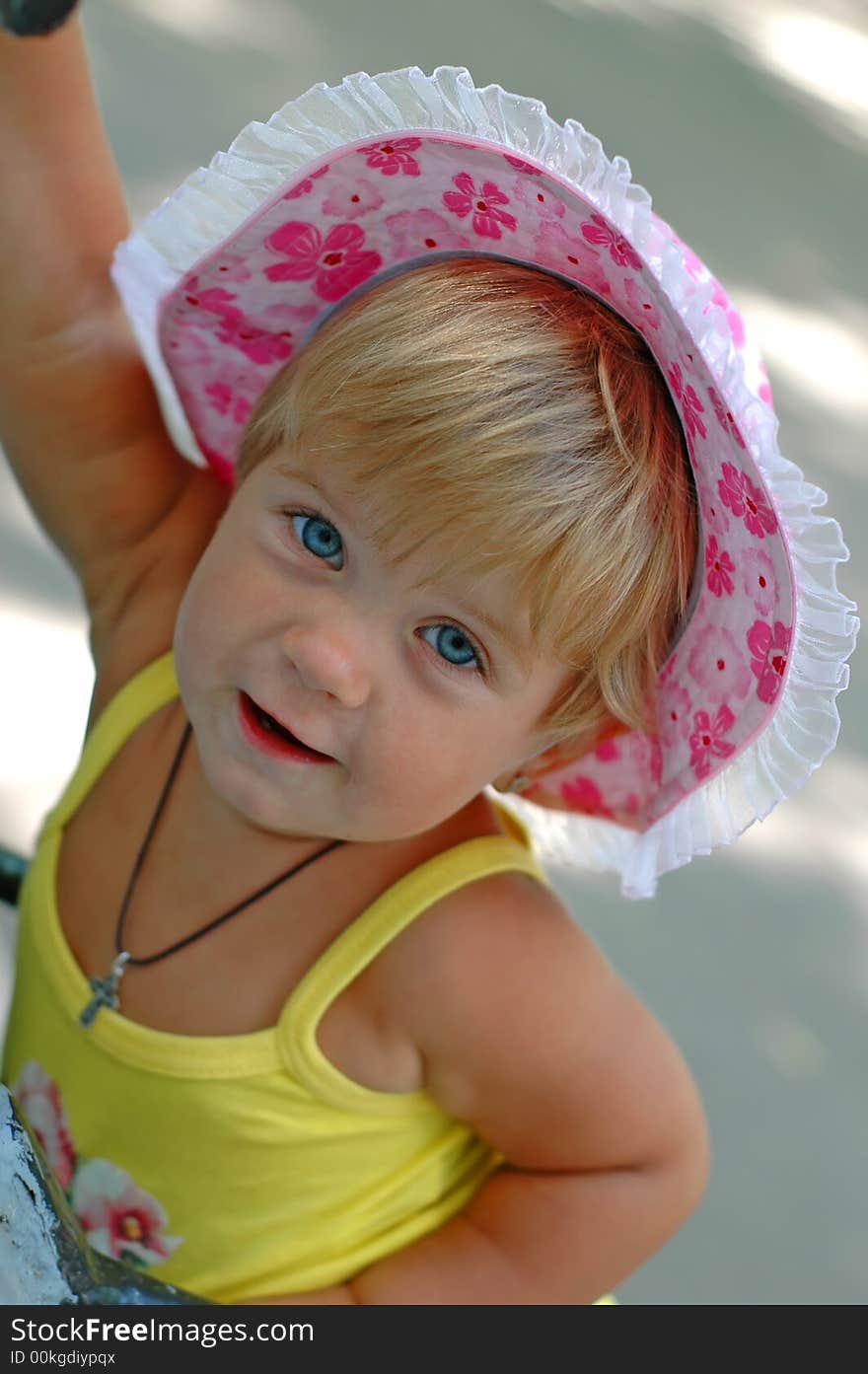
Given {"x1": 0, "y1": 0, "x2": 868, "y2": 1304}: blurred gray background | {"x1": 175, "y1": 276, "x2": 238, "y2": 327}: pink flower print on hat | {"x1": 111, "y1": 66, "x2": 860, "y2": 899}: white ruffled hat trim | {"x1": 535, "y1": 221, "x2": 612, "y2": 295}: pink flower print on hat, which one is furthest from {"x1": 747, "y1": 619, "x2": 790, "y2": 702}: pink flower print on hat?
{"x1": 0, "y1": 0, "x2": 868, "y2": 1304}: blurred gray background

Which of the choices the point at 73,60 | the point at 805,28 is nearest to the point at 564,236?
the point at 73,60

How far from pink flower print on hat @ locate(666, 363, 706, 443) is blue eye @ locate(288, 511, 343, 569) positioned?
107 millimetres

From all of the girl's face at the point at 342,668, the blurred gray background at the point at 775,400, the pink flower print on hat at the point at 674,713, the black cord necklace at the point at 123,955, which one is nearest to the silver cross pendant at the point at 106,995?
the black cord necklace at the point at 123,955

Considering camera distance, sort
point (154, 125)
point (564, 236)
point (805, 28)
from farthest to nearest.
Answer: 1. point (805, 28)
2. point (154, 125)
3. point (564, 236)

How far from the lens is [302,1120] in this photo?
598 millimetres

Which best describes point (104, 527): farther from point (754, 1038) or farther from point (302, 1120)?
point (754, 1038)

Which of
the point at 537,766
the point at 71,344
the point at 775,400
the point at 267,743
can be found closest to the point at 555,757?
the point at 537,766

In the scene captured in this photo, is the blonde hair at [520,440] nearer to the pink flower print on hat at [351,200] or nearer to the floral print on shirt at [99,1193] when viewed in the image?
the pink flower print on hat at [351,200]

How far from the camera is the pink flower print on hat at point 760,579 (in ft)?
1.60

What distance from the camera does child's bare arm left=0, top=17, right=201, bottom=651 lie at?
58cm

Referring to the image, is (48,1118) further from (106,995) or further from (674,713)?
(674,713)

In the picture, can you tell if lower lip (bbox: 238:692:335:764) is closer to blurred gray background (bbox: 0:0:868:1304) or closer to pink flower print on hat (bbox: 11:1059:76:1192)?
pink flower print on hat (bbox: 11:1059:76:1192)

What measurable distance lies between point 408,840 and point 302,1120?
11 centimetres

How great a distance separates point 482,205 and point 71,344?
18 centimetres
